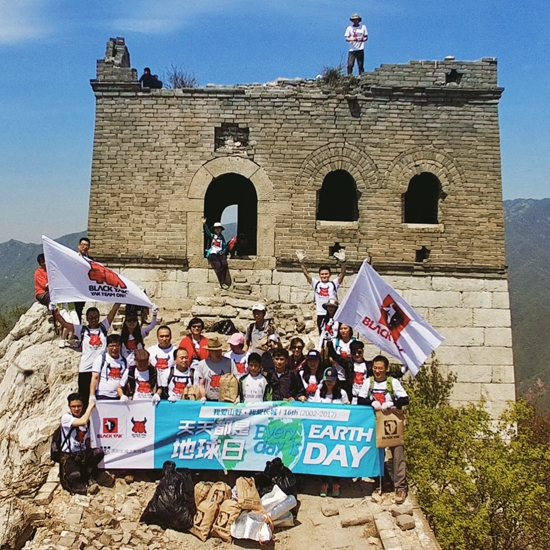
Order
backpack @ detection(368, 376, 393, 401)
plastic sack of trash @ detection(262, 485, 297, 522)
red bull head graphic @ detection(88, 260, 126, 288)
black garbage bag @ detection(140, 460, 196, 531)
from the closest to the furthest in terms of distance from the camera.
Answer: black garbage bag @ detection(140, 460, 196, 531) → plastic sack of trash @ detection(262, 485, 297, 522) → backpack @ detection(368, 376, 393, 401) → red bull head graphic @ detection(88, 260, 126, 288)

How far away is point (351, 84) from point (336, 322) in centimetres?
652

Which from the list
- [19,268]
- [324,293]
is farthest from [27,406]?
[19,268]

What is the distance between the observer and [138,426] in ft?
24.7

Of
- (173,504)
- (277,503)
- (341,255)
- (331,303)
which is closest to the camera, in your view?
(173,504)

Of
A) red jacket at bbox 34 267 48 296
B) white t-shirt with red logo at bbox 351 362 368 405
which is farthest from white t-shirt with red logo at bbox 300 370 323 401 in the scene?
red jacket at bbox 34 267 48 296

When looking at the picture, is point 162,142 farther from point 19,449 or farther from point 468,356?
point 468,356

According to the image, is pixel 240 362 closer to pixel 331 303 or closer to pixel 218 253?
pixel 331 303

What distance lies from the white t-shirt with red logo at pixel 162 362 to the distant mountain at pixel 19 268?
59185 mm

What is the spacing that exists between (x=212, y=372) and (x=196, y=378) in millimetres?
238

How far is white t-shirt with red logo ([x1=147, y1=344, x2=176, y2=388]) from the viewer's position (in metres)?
7.72

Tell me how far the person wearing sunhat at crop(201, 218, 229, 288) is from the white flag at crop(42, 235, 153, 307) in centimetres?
364

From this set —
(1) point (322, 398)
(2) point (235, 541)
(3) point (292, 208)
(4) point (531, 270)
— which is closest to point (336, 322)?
(1) point (322, 398)

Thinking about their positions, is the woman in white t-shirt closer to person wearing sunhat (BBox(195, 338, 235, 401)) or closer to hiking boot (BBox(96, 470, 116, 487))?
person wearing sunhat (BBox(195, 338, 235, 401))

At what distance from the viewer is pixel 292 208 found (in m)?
13.0
